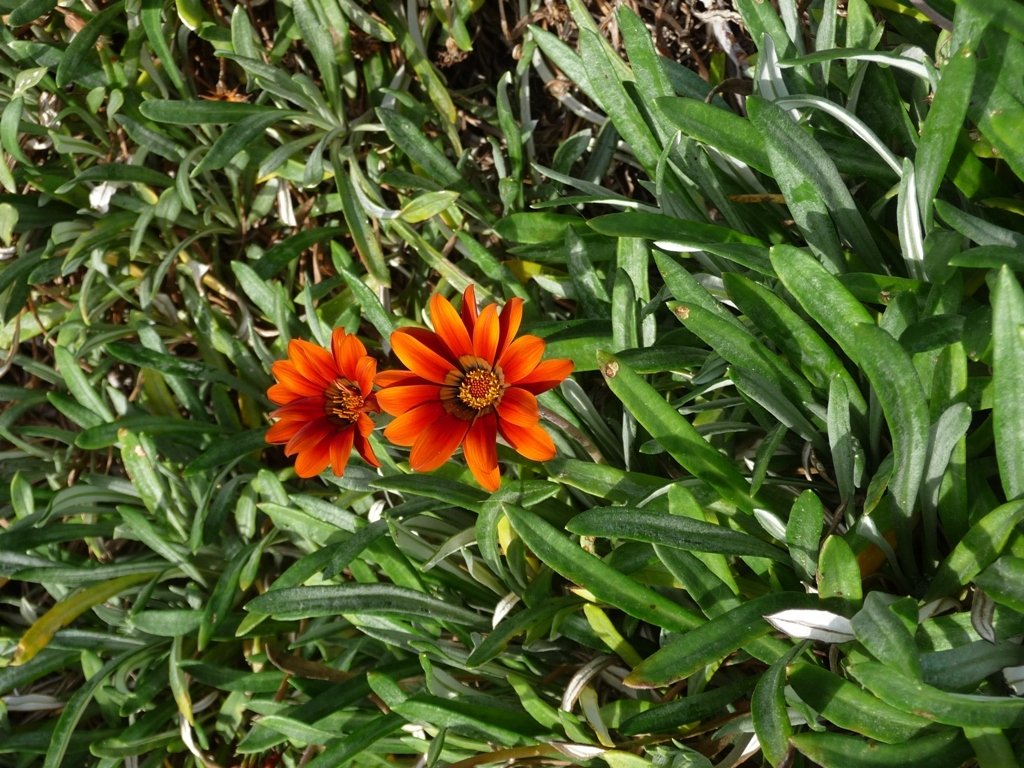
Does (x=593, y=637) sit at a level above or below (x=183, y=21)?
below

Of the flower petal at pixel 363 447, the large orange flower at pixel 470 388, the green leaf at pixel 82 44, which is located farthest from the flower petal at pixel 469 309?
the green leaf at pixel 82 44

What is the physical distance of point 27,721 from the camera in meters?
1.90

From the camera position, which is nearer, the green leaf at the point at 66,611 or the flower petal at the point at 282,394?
the flower petal at the point at 282,394

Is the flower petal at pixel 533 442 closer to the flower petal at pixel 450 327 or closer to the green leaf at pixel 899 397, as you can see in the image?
the flower petal at pixel 450 327

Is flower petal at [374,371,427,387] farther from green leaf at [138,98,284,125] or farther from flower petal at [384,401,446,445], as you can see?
green leaf at [138,98,284,125]

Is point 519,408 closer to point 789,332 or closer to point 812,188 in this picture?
point 789,332

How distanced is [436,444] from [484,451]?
0.26 feet

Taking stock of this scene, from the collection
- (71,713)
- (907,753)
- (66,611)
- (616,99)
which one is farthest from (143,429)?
(907,753)

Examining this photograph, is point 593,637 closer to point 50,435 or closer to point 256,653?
point 256,653

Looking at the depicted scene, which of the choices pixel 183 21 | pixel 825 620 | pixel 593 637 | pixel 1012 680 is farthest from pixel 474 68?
pixel 1012 680

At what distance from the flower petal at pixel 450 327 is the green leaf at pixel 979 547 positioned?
646 millimetres

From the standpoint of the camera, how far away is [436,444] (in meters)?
1.15

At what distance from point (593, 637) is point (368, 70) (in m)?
1.21

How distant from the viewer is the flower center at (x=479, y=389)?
117cm
